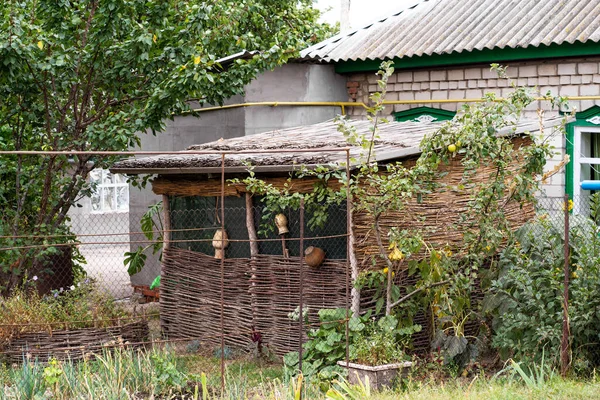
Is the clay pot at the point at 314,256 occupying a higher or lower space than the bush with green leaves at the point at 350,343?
higher

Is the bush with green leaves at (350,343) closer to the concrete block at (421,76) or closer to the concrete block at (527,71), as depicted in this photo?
the concrete block at (527,71)

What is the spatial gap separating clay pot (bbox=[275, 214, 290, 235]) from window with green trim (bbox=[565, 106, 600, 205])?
4069 millimetres

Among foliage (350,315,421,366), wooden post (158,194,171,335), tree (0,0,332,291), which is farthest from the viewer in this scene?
wooden post (158,194,171,335)

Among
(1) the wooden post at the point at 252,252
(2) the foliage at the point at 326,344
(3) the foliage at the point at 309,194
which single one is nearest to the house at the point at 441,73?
(1) the wooden post at the point at 252,252

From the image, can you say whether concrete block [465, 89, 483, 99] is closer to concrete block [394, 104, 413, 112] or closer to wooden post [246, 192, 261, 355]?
concrete block [394, 104, 413, 112]

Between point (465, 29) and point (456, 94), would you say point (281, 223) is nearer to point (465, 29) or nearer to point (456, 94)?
point (456, 94)

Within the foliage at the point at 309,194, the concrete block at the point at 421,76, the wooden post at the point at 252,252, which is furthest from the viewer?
the concrete block at the point at 421,76

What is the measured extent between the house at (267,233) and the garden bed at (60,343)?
1031mm

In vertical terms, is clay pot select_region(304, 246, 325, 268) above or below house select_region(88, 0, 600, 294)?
below

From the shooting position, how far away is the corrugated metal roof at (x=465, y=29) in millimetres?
11203

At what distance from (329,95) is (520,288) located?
5757 millimetres

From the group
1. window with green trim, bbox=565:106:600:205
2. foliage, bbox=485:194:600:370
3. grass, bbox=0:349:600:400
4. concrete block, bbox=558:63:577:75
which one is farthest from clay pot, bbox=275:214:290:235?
concrete block, bbox=558:63:577:75

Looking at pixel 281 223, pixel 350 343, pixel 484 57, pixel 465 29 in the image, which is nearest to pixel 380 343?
pixel 350 343

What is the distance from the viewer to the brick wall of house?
11.1 meters
